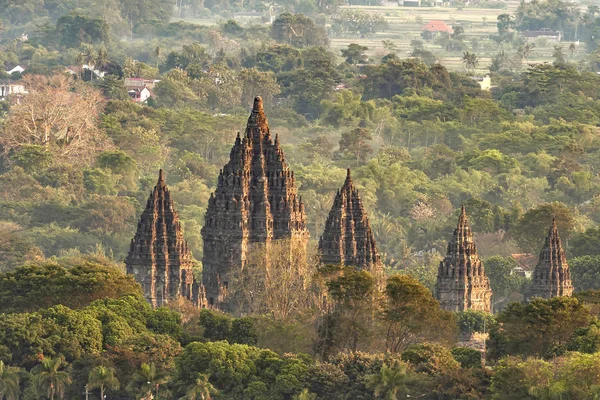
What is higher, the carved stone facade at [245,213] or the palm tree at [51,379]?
the carved stone facade at [245,213]

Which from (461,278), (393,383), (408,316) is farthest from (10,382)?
(461,278)

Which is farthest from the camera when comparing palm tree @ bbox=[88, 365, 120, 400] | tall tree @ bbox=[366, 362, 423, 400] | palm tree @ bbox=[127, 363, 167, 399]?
palm tree @ bbox=[127, 363, 167, 399]

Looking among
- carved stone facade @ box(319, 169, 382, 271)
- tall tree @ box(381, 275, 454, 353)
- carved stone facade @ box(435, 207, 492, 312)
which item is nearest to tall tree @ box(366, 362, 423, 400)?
tall tree @ box(381, 275, 454, 353)

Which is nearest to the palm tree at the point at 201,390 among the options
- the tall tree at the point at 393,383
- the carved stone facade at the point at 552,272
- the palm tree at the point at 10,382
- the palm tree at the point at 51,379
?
the palm tree at the point at 51,379

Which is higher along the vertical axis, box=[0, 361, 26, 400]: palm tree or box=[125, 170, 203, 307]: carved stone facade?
box=[125, 170, 203, 307]: carved stone facade

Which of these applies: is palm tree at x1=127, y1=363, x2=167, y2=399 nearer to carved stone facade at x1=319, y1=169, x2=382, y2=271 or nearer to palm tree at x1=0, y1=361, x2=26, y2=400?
palm tree at x1=0, y1=361, x2=26, y2=400

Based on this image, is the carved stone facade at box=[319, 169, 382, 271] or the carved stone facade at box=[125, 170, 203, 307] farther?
the carved stone facade at box=[125, 170, 203, 307]

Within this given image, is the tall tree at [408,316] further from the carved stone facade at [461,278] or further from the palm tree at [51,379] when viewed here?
the carved stone facade at [461,278]

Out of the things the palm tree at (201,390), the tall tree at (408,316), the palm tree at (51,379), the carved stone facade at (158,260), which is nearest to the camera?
the palm tree at (201,390)
